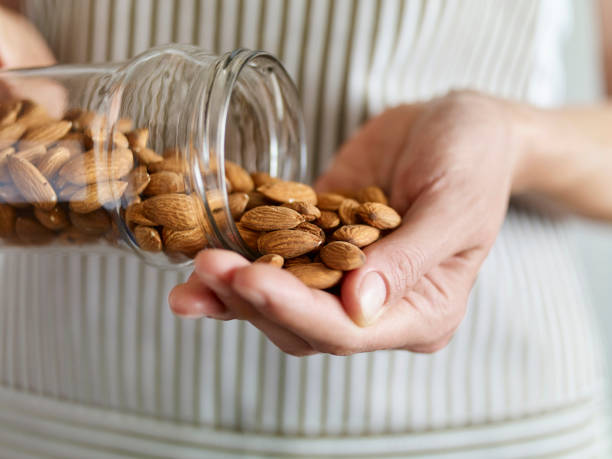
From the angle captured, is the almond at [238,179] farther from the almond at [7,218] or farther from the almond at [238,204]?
the almond at [7,218]

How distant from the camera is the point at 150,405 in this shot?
21.4 inches

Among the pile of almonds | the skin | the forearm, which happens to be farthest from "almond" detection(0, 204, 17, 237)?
the forearm

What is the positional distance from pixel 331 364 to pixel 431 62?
1.05ft

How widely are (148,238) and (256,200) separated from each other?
0.07 m

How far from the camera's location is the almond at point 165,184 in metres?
0.32

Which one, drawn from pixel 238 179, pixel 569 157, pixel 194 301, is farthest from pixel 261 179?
pixel 569 157

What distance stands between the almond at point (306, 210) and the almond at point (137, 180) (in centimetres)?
8

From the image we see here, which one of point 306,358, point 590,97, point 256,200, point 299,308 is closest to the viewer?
point 299,308

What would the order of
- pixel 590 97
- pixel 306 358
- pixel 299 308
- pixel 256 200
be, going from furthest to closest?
1. pixel 590 97
2. pixel 306 358
3. pixel 256 200
4. pixel 299 308

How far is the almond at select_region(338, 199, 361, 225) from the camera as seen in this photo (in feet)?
1.11

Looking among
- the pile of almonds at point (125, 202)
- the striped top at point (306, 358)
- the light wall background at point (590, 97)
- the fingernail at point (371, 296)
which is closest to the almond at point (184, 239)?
the pile of almonds at point (125, 202)

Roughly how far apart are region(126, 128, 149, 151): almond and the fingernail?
161mm

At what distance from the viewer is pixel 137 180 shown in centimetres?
32

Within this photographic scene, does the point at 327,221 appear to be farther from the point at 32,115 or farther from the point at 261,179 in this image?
the point at 32,115
